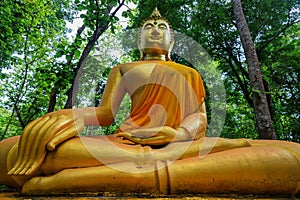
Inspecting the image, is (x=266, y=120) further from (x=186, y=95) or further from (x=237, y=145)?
(x=237, y=145)

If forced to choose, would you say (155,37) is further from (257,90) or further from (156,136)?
(257,90)

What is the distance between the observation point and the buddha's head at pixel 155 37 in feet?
11.3

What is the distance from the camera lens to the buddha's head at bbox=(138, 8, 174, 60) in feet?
11.3

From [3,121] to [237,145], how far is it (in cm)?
872

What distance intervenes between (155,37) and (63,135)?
5.15ft

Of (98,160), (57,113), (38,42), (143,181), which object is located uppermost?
(38,42)

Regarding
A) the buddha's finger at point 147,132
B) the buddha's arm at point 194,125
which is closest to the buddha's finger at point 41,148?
the buddha's finger at point 147,132

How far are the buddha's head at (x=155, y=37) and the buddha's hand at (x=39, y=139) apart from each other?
1.35m

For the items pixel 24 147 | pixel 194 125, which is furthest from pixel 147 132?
pixel 24 147

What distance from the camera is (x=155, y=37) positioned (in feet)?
11.3

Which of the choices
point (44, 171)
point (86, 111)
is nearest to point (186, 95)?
point (86, 111)

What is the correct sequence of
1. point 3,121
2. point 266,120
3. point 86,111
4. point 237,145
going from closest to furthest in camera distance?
point 237,145 < point 86,111 < point 266,120 < point 3,121

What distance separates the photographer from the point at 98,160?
2.39m

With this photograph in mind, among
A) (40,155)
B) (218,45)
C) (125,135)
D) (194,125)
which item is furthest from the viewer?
(218,45)
